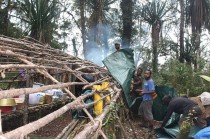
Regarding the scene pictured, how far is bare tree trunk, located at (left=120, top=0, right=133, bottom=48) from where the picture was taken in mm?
14867

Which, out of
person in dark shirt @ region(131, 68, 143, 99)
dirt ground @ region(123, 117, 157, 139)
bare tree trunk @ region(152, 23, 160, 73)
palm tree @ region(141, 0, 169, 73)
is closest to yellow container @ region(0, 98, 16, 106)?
dirt ground @ region(123, 117, 157, 139)

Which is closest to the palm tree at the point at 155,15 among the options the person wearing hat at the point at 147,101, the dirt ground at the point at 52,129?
the person wearing hat at the point at 147,101

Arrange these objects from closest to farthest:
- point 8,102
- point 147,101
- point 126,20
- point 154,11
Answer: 1. point 8,102
2. point 147,101
3. point 154,11
4. point 126,20

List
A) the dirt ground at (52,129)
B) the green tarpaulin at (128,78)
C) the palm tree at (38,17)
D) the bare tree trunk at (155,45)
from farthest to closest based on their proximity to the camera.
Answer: the bare tree trunk at (155,45) < the palm tree at (38,17) < the green tarpaulin at (128,78) < the dirt ground at (52,129)

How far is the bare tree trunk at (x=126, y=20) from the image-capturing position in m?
14.9

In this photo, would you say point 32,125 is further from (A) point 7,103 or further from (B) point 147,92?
(B) point 147,92

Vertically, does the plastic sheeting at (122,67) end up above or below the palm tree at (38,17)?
below

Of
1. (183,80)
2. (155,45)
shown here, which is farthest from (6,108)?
(155,45)

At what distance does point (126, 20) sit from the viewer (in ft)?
50.0

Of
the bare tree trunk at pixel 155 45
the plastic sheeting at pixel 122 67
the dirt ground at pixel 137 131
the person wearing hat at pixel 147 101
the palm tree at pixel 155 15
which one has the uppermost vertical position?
the palm tree at pixel 155 15

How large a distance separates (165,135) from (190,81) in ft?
17.0

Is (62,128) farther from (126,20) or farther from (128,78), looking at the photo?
(126,20)

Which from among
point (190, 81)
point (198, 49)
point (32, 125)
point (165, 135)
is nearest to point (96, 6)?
point (198, 49)

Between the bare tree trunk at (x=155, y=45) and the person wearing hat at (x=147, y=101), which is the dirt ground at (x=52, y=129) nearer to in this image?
the person wearing hat at (x=147, y=101)
